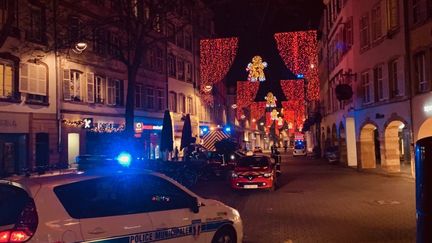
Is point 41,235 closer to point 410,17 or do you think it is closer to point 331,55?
point 410,17

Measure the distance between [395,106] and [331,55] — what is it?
20644 mm

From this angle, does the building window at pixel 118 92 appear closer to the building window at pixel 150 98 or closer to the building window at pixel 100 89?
the building window at pixel 100 89

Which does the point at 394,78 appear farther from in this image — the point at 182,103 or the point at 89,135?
the point at 182,103

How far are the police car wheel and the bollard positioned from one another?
4037mm

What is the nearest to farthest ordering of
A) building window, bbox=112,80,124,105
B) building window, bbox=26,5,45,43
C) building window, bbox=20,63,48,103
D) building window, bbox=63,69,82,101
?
building window, bbox=20,63,48,103, building window, bbox=26,5,45,43, building window, bbox=63,69,82,101, building window, bbox=112,80,124,105

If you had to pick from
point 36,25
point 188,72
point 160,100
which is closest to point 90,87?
point 36,25

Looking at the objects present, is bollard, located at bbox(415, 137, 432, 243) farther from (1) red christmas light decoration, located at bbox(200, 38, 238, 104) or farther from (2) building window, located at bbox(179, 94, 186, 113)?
(2) building window, located at bbox(179, 94, 186, 113)

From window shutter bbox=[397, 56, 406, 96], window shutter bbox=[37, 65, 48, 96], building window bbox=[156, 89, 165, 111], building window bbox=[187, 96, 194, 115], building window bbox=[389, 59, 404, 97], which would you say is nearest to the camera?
window shutter bbox=[397, 56, 406, 96]

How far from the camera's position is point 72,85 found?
97.5ft

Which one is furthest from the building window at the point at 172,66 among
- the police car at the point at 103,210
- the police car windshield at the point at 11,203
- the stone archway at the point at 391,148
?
the police car windshield at the point at 11,203

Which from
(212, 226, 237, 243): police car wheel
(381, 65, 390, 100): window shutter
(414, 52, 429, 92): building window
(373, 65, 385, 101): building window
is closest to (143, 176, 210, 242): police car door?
(212, 226, 237, 243): police car wheel

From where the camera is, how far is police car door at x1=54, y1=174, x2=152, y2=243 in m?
5.96

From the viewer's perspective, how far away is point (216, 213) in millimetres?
8109

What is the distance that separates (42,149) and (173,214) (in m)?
21.6
